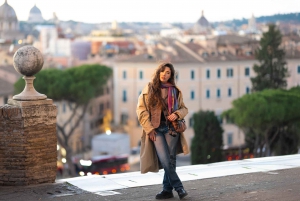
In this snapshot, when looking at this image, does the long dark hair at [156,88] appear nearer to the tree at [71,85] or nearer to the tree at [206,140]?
the tree at [206,140]

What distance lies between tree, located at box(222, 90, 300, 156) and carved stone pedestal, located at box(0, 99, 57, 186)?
26502mm

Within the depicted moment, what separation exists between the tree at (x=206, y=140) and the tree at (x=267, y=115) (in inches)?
101

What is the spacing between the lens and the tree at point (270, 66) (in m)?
45.3

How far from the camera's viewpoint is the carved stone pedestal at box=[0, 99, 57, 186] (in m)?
7.38

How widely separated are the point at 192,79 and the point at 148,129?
2367 inches

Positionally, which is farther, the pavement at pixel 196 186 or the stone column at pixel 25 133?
the stone column at pixel 25 133

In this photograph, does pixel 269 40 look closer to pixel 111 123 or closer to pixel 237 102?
pixel 237 102

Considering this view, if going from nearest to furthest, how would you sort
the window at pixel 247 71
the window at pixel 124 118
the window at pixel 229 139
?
the window at pixel 229 139
the window at pixel 124 118
the window at pixel 247 71

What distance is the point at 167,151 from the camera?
6.48 m

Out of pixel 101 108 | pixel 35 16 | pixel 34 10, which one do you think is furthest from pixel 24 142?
pixel 35 16

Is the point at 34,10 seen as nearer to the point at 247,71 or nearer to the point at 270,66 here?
the point at 247,71

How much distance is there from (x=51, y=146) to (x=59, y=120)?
4864 cm

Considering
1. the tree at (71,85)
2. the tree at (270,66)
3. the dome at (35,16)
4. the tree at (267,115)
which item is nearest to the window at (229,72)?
the tree at (270,66)

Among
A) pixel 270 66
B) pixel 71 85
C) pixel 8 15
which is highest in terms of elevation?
pixel 8 15
